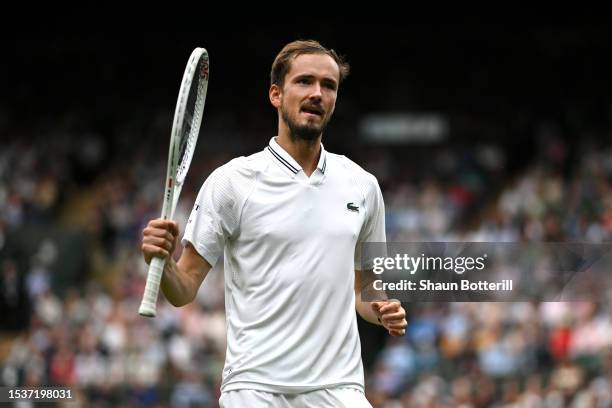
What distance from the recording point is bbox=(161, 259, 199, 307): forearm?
Result: 4.47 meters

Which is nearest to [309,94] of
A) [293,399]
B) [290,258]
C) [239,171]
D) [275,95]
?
[275,95]

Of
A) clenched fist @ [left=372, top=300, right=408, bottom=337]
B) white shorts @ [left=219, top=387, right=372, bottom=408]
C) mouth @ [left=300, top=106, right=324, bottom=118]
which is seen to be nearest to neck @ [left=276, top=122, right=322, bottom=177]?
mouth @ [left=300, top=106, right=324, bottom=118]

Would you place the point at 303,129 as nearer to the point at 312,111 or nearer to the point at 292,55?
the point at 312,111

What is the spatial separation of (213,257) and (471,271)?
1.86 m

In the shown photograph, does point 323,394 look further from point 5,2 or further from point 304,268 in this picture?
point 5,2

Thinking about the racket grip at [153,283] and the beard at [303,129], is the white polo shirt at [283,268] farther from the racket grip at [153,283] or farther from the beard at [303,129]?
the racket grip at [153,283]

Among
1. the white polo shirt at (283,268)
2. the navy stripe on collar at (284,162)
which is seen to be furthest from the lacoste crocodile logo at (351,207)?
the navy stripe on collar at (284,162)

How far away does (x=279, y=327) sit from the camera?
4.56 meters

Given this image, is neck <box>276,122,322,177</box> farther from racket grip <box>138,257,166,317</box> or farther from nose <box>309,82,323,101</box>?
racket grip <box>138,257,166,317</box>

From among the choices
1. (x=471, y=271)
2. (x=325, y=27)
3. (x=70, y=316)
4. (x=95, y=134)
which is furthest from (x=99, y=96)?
(x=471, y=271)

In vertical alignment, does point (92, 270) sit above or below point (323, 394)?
above

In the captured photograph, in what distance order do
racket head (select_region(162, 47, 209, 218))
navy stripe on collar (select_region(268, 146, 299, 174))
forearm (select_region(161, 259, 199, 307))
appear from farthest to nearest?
navy stripe on collar (select_region(268, 146, 299, 174)) → racket head (select_region(162, 47, 209, 218)) → forearm (select_region(161, 259, 199, 307))

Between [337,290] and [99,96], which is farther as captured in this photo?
[99,96]

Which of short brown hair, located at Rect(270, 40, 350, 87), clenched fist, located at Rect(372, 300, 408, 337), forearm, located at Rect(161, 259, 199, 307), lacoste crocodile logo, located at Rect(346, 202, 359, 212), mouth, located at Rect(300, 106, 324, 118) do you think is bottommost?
clenched fist, located at Rect(372, 300, 408, 337)
